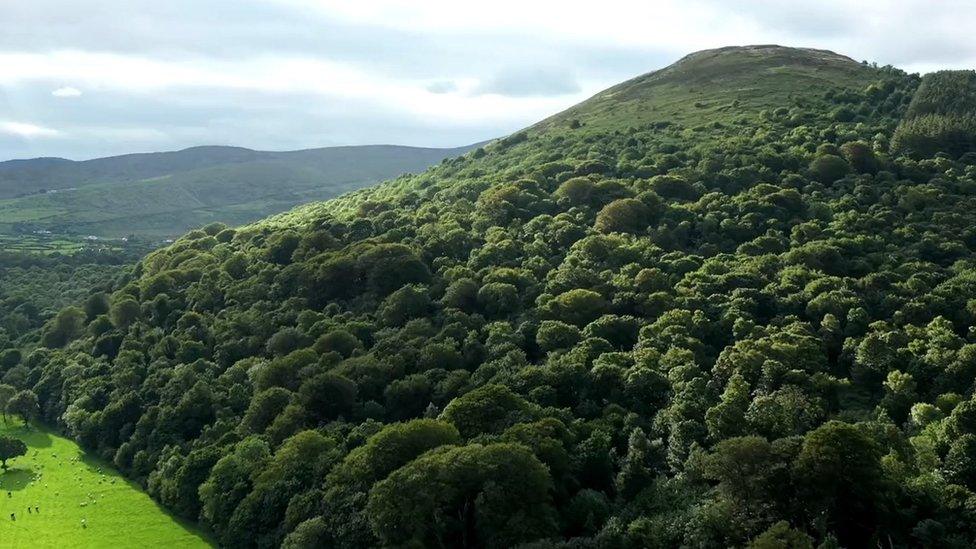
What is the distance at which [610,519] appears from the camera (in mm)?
44250

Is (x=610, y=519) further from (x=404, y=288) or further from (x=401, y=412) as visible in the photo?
(x=404, y=288)

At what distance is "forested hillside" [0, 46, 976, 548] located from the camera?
4503cm

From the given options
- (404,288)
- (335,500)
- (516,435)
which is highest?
(404,288)

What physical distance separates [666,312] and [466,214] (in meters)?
52.7

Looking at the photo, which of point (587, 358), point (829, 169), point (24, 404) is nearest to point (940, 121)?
point (829, 169)

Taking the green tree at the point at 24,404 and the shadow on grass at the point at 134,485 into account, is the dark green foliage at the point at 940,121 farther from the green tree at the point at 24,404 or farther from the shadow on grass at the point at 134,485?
the green tree at the point at 24,404

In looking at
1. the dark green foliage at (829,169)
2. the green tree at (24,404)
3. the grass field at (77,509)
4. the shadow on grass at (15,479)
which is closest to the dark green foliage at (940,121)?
the dark green foliage at (829,169)

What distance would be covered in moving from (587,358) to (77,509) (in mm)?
50850

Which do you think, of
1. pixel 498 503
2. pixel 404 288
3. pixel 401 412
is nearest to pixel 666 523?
pixel 498 503

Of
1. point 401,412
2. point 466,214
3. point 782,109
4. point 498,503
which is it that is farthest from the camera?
point 782,109

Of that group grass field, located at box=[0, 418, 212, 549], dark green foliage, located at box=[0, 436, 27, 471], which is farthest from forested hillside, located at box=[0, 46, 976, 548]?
dark green foliage, located at box=[0, 436, 27, 471]

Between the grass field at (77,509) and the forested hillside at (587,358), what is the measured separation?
2514mm

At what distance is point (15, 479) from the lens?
79312 mm

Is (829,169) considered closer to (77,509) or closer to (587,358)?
(587,358)
